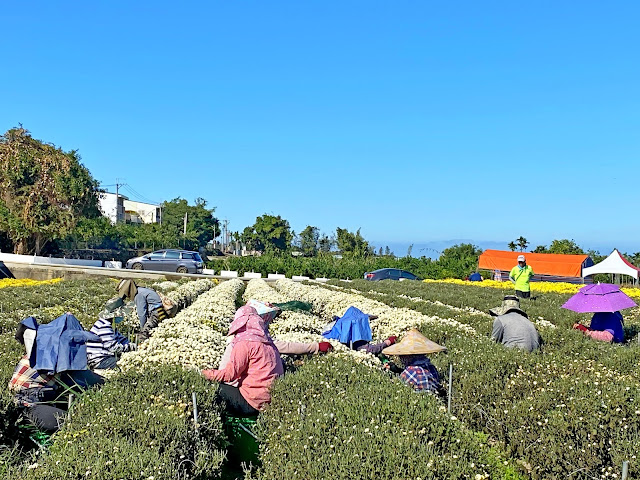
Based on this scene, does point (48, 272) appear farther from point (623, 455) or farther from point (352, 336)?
point (623, 455)

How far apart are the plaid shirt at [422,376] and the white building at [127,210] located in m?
60.2

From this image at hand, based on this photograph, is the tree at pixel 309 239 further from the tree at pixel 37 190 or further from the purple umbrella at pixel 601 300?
the purple umbrella at pixel 601 300

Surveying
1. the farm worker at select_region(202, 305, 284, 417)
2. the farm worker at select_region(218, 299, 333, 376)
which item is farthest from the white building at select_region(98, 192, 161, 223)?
the farm worker at select_region(202, 305, 284, 417)

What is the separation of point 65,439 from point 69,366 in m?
1.76

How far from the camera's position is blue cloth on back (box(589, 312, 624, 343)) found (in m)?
8.79

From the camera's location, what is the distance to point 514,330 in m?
7.48

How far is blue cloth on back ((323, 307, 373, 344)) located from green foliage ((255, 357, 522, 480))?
3739 millimetres

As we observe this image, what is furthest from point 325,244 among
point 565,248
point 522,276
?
point 522,276

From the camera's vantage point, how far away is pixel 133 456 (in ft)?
11.0

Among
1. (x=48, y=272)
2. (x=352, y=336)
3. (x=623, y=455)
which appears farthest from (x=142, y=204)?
(x=623, y=455)

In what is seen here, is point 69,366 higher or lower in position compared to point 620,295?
lower

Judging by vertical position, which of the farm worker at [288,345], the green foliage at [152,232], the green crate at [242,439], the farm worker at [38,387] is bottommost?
the green crate at [242,439]

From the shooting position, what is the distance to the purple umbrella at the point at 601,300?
8352 mm

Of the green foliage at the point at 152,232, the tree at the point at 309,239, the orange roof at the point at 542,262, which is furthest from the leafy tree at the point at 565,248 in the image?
the green foliage at the point at 152,232
